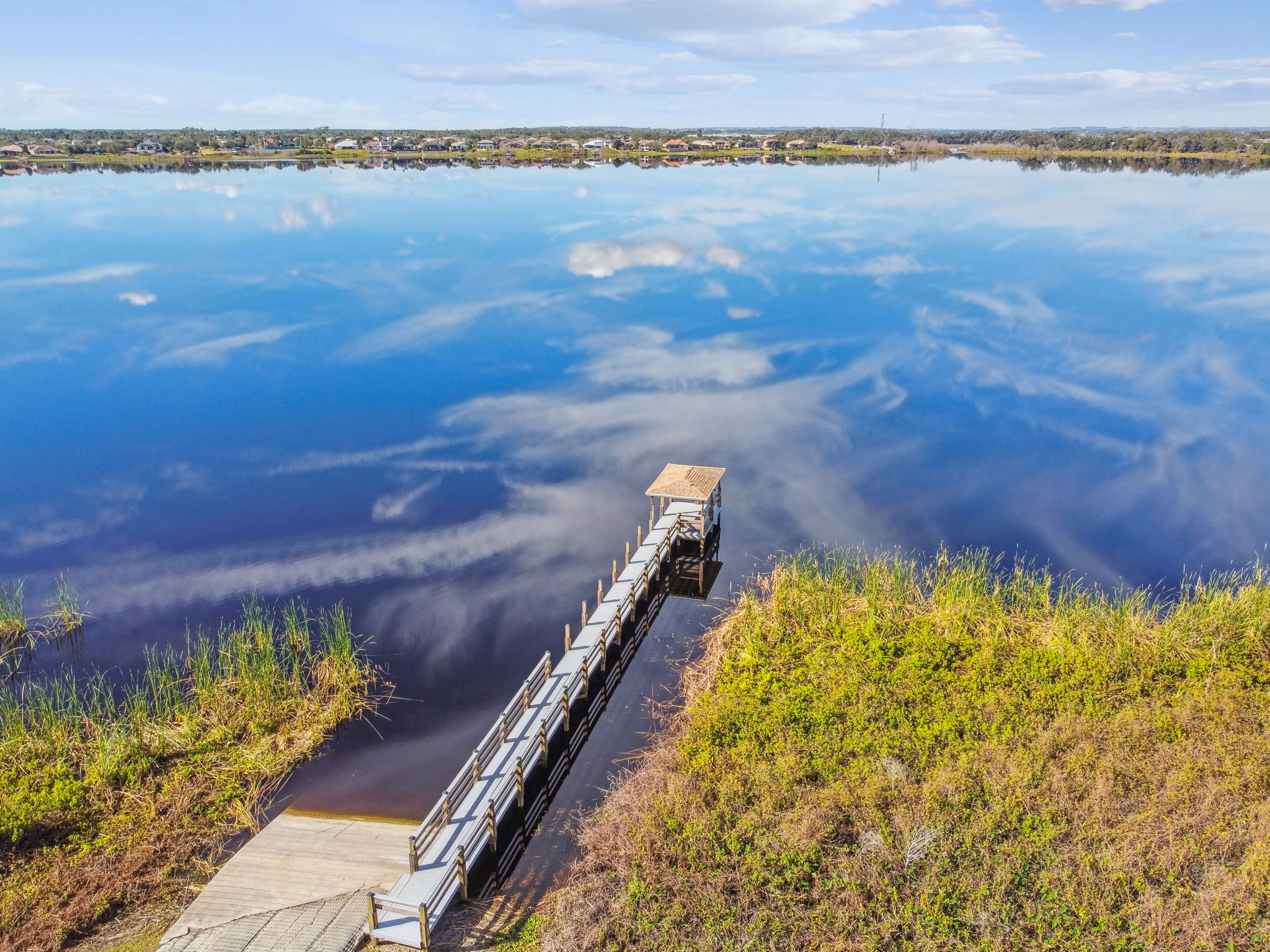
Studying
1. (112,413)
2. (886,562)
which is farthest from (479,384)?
(886,562)

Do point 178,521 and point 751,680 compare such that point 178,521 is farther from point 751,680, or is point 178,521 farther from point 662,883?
point 662,883

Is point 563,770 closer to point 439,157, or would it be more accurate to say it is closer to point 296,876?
point 296,876

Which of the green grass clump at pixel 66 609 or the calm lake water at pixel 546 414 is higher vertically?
the calm lake water at pixel 546 414

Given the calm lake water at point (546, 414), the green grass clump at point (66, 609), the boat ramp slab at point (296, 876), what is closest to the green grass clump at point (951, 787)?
the boat ramp slab at point (296, 876)

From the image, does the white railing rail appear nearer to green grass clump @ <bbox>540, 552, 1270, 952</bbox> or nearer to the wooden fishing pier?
the wooden fishing pier

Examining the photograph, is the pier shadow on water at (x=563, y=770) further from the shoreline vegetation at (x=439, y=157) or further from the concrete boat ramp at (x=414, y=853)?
the shoreline vegetation at (x=439, y=157)

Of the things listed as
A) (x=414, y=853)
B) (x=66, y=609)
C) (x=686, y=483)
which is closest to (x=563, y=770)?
(x=414, y=853)
